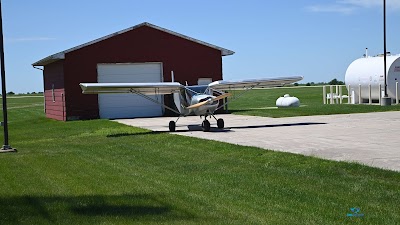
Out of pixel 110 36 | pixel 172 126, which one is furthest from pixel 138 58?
pixel 172 126

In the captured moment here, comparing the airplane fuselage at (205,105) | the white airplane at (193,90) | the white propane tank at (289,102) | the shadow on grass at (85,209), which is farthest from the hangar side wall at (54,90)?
the shadow on grass at (85,209)

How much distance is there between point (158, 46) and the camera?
36.2 meters

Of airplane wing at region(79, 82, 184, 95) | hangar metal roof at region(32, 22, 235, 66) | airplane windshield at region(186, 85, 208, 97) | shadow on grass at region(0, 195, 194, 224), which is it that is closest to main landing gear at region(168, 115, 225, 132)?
airplane windshield at region(186, 85, 208, 97)

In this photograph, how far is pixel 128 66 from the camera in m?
35.7

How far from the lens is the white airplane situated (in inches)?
914

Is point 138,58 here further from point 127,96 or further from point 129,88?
point 129,88

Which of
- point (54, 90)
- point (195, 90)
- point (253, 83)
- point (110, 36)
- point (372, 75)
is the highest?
point (110, 36)

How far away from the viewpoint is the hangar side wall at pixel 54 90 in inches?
1392

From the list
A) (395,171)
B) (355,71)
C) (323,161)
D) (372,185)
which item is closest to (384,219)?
(372,185)

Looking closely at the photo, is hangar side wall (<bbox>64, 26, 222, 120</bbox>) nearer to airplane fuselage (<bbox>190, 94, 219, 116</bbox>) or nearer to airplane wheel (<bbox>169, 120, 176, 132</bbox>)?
airplane wheel (<bbox>169, 120, 176, 132</bbox>)

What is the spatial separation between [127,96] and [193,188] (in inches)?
1023

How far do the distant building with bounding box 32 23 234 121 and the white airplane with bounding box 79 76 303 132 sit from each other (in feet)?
32.4

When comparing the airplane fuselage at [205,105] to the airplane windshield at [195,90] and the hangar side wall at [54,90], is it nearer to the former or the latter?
the airplane windshield at [195,90]

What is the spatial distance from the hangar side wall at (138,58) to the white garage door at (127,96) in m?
0.34
